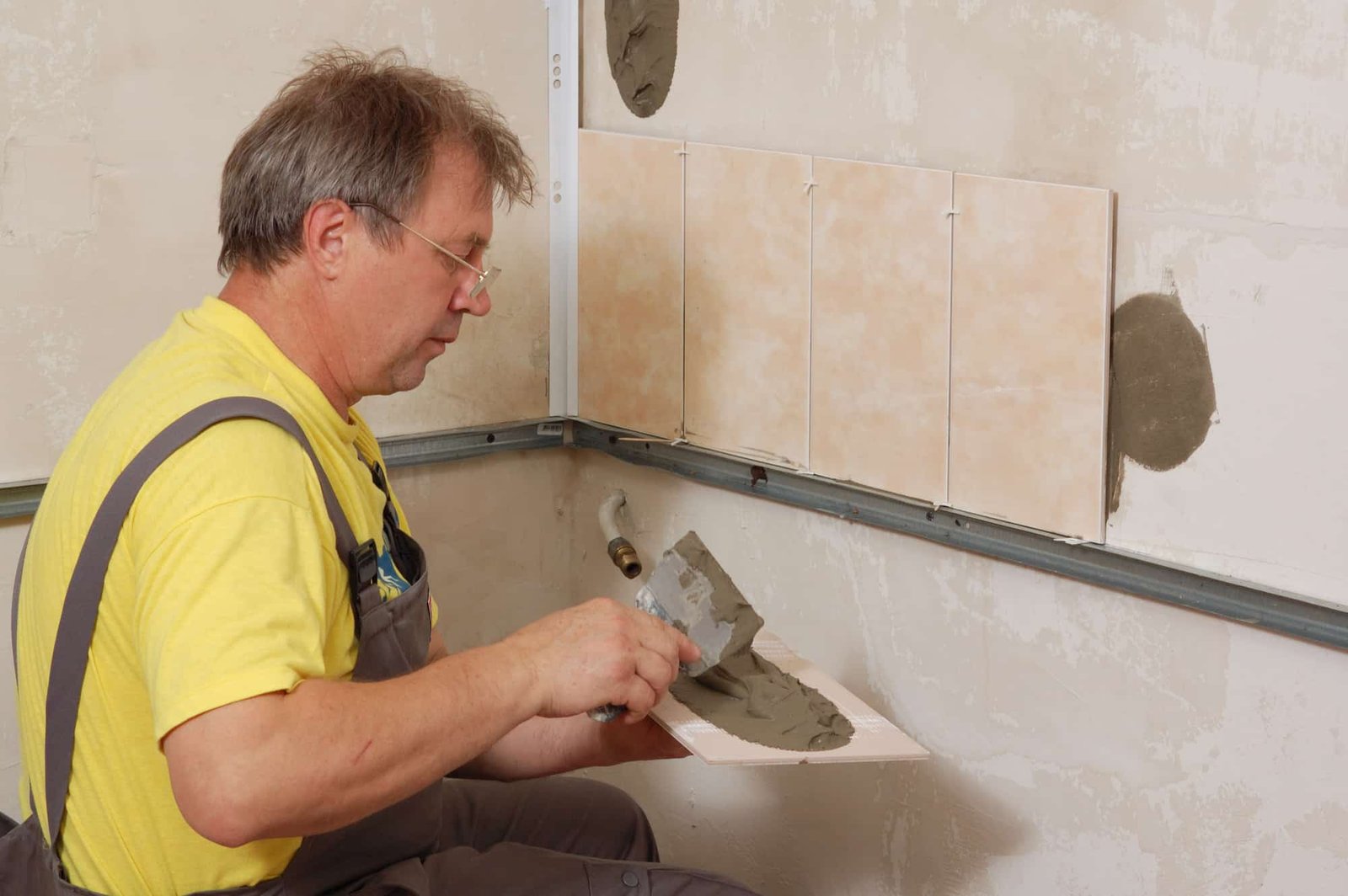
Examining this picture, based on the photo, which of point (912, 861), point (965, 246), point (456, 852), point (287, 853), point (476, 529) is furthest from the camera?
point (476, 529)

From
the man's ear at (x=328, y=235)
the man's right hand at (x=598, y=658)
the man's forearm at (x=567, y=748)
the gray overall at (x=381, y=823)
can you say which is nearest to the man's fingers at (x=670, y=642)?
the man's right hand at (x=598, y=658)

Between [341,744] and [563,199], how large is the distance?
145cm

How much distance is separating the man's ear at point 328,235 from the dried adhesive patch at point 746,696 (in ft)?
1.62

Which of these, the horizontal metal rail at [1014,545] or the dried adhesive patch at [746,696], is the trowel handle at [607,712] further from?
the horizontal metal rail at [1014,545]

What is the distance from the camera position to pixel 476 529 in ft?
7.84

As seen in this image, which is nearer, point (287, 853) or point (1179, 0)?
point (287, 853)

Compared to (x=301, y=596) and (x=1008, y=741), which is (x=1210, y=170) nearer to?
(x=1008, y=741)

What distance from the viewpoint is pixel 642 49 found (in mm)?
2162

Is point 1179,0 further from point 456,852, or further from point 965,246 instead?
point 456,852

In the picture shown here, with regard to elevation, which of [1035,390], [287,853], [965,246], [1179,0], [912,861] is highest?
[1179,0]

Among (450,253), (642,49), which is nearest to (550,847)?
(450,253)

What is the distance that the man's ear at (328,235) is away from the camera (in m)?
1.31

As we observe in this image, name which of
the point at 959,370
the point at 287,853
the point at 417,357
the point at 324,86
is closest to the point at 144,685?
the point at 287,853

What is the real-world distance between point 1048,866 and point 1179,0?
3.68 ft
